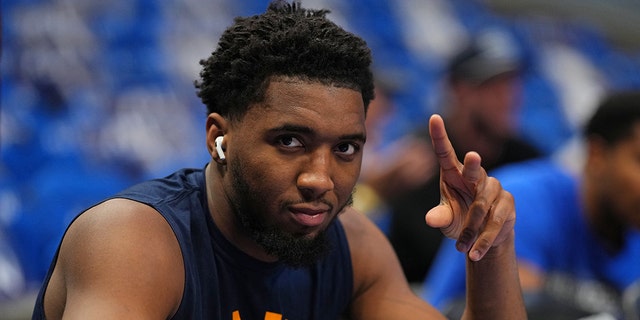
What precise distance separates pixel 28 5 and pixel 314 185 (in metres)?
4.70

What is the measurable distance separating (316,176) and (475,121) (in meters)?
2.57

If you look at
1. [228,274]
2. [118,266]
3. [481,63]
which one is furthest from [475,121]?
[118,266]

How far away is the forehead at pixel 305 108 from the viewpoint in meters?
1.99

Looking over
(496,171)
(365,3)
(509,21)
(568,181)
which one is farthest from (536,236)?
(509,21)

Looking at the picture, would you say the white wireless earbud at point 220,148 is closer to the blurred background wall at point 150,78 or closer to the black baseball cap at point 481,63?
the blurred background wall at point 150,78

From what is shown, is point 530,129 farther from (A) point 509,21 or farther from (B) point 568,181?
(B) point 568,181

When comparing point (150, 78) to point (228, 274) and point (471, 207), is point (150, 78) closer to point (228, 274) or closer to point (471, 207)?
point (228, 274)

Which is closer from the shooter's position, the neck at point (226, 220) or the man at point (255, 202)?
the man at point (255, 202)

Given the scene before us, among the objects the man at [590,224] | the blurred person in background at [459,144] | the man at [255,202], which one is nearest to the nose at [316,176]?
the man at [255,202]

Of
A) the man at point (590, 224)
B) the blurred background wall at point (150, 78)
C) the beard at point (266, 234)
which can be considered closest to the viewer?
the beard at point (266, 234)

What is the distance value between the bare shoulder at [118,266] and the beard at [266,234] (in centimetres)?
19

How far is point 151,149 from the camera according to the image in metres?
5.68

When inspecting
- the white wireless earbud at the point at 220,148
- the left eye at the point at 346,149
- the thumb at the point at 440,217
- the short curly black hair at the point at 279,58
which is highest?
the short curly black hair at the point at 279,58

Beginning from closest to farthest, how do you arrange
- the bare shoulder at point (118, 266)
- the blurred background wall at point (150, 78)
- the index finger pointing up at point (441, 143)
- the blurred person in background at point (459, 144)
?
the bare shoulder at point (118, 266)
the index finger pointing up at point (441, 143)
the blurred person in background at point (459, 144)
the blurred background wall at point (150, 78)
